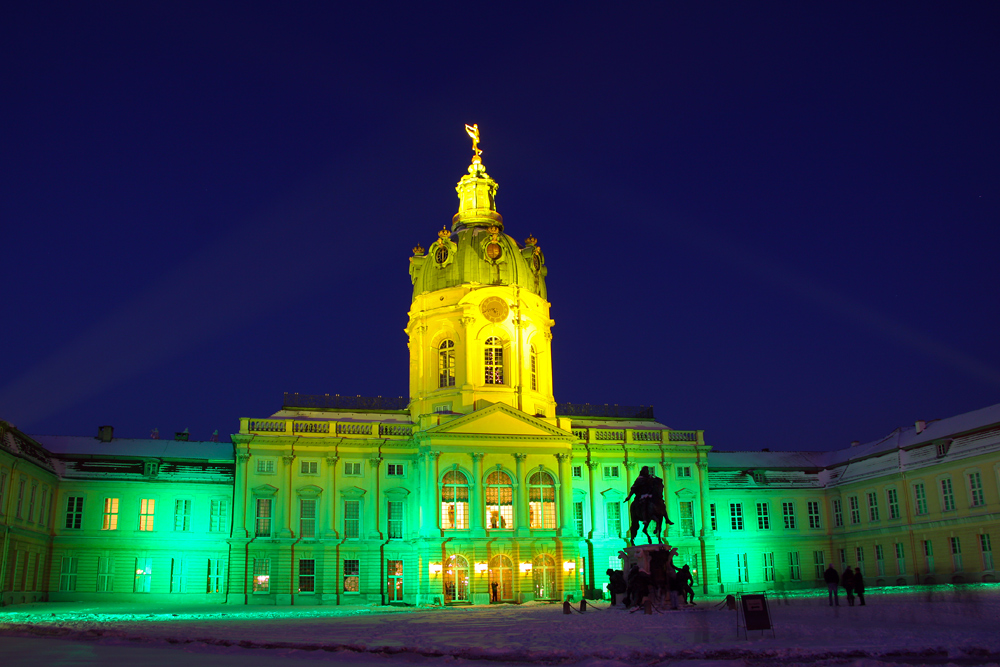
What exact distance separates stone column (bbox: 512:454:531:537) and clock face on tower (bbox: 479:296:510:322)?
10849 mm

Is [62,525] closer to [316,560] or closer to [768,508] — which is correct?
[316,560]

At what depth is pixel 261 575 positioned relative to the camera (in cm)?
5834

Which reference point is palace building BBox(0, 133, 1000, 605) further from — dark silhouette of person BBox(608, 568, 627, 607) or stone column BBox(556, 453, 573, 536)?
dark silhouette of person BBox(608, 568, 627, 607)

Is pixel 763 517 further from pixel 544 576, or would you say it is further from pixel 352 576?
pixel 352 576

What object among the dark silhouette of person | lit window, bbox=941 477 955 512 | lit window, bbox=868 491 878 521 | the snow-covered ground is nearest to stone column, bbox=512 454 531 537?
the dark silhouette of person

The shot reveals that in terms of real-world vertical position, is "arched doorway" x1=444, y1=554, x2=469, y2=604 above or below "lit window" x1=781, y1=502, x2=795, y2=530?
below

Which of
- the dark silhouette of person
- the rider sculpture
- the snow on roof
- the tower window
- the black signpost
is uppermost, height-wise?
the tower window

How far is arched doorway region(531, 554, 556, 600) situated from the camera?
58916 millimetres

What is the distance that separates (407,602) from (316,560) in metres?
6.32

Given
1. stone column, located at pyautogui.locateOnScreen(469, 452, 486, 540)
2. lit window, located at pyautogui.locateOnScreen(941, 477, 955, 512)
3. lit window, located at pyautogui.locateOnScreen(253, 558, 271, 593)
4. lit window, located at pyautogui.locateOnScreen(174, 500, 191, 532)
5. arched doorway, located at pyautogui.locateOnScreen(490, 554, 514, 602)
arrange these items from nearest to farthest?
lit window, located at pyautogui.locateOnScreen(941, 477, 955, 512), lit window, located at pyautogui.locateOnScreen(253, 558, 271, 593), arched doorway, located at pyautogui.locateOnScreen(490, 554, 514, 602), stone column, located at pyautogui.locateOnScreen(469, 452, 486, 540), lit window, located at pyautogui.locateOnScreen(174, 500, 191, 532)

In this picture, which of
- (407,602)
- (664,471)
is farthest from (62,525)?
(664,471)

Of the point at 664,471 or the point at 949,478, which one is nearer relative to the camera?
the point at 949,478

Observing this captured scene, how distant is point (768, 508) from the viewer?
6831 cm

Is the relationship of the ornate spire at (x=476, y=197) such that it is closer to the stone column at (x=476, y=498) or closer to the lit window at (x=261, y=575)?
the stone column at (x=476, y=498)
